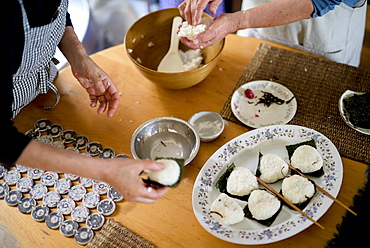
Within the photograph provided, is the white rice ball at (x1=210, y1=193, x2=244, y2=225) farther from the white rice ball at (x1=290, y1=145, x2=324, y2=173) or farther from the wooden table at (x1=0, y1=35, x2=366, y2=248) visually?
the white rice ball at (x1=290, y1=145, x2=324, y2=173)

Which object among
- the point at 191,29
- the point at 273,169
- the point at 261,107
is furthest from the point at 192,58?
the point at 273,169

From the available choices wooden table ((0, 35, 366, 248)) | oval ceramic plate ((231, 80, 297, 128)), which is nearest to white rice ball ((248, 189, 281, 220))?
wooden table ((0, 35, 366, 248))

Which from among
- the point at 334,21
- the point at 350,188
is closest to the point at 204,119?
the point at 350,188

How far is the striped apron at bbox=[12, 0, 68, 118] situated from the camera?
1.25 meters

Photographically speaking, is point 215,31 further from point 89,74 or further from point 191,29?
point 89,74

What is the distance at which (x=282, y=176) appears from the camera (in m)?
1.39

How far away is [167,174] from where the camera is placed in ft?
3.87

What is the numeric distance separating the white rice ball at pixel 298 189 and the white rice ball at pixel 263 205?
5 cm

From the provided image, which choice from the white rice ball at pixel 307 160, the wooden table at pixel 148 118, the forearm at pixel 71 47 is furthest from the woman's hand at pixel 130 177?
the forearm at pixel 71 47

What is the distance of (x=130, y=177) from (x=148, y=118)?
26.9 inches

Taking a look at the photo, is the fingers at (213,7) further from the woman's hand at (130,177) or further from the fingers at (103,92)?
the woman's hand at (130,177)

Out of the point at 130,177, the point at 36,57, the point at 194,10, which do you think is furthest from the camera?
the point at 194,10

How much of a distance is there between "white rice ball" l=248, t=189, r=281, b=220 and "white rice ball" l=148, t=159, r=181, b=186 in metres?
0.34

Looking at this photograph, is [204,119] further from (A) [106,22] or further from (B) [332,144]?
(A) [106,22]
